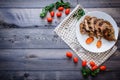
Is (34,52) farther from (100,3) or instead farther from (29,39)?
(100,3)

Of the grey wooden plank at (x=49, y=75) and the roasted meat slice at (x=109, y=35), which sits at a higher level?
the roasted meat slice at (x=109, y=35)

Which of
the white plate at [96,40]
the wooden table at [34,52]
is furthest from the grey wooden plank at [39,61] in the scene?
the white plate at [96,40]

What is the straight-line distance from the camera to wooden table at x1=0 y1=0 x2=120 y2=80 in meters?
1.64

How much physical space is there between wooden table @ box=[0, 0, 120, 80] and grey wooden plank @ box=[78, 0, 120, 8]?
17 mm

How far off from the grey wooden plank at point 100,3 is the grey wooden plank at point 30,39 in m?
0.32

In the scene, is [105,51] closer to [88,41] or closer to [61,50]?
[88,41]

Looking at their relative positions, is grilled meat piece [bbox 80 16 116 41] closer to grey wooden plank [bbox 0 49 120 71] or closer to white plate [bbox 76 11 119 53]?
white plate [bbox 76 11 119 53]

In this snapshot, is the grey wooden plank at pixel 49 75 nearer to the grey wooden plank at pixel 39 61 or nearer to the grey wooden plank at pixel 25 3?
the grey wooden plank at pixel 39 61

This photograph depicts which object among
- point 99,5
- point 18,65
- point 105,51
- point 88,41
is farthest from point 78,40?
point 18,65

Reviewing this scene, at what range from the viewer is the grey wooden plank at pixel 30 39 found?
1.68m

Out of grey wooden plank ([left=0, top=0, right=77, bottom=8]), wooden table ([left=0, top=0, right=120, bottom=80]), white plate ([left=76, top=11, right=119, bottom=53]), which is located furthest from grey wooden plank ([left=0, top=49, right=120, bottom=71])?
grey wooden plank ([left=0, top=0, right=77, bottom=8])

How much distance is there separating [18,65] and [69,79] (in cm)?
36

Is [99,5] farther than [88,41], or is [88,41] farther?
[99,5]

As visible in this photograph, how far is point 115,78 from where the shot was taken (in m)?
1.65
